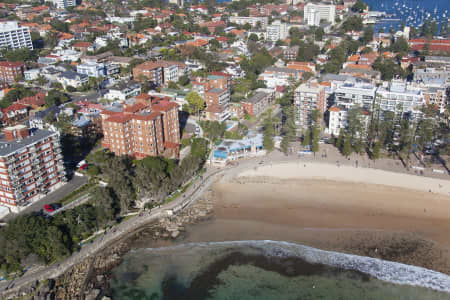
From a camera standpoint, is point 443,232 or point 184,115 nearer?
point 443,232

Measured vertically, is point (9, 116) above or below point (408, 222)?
above

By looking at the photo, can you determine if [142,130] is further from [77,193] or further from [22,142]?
[22,142]

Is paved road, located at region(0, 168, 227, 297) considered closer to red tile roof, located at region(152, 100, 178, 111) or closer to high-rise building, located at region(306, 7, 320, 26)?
red tile roof, located at region(152, 100, 178, 111)

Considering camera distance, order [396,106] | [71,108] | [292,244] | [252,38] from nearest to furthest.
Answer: [292,244], [396,106], [71,108], [252,38]

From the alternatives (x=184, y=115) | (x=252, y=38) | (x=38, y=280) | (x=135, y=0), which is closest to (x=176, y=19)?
(x=252, y=38)

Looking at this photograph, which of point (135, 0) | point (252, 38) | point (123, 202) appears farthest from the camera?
point (135, 0)

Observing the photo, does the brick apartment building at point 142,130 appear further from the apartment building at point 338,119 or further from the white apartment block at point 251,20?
the white apartment block at point 251,20

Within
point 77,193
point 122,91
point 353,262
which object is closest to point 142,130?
point 77,193

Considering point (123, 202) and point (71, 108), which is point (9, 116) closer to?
point (71, 108)
